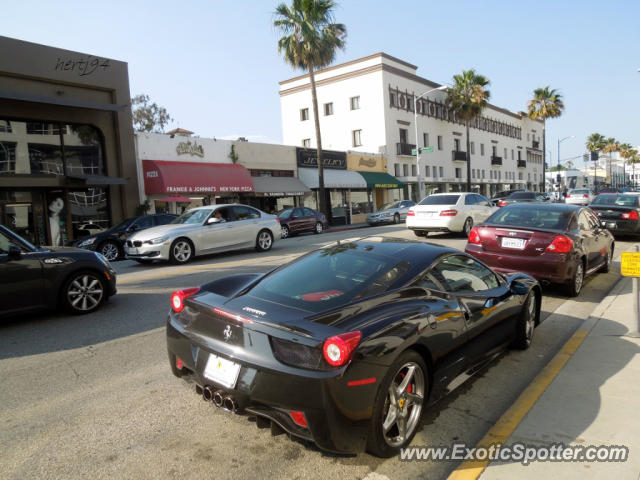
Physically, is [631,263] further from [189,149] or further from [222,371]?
[189,149]

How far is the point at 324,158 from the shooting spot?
32062 mm

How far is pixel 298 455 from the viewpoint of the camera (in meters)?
2.93

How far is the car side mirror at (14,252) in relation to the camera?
18.7 ft

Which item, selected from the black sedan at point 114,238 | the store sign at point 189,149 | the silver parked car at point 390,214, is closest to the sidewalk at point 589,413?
the black sedan at point 114,238

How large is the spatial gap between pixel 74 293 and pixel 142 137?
16.6 metres

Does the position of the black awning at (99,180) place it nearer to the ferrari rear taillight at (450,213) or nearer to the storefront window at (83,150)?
the storefront window at (83,150)

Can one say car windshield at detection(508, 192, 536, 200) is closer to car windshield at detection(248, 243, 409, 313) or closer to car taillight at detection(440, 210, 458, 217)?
car taillight at detection(440, 210, 458, 217)

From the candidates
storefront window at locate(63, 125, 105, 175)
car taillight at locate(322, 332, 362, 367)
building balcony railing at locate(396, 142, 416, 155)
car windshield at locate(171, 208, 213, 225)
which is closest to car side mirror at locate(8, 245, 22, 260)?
car taillight at locate(322, 332, 362, 367)

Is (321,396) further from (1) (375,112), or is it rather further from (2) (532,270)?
(1) (375,112)

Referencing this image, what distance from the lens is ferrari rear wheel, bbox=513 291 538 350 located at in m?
4.65

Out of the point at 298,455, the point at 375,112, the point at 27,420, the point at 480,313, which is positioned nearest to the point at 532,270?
the point at 480,313

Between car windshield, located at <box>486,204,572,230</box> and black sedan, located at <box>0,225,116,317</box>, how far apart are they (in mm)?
6500

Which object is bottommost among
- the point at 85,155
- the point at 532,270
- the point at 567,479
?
the point at 567,479

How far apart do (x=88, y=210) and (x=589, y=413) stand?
804 inches
